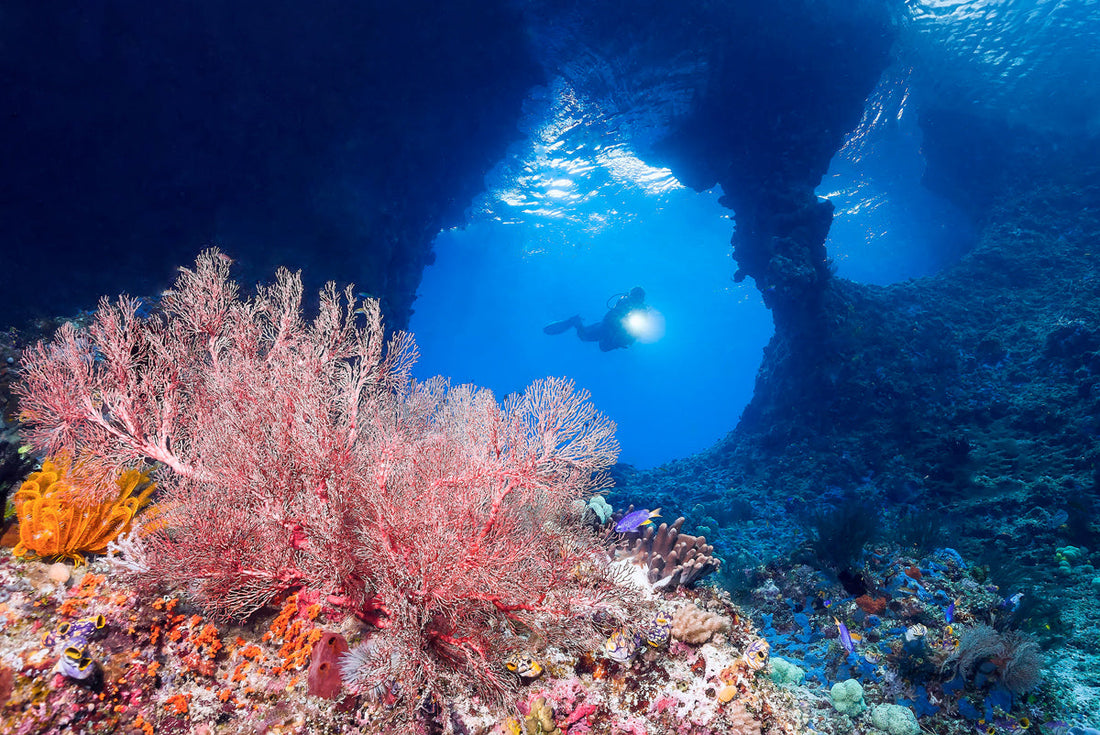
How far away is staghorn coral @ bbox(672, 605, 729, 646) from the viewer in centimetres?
336

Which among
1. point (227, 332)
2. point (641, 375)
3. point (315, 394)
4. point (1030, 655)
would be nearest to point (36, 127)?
point (227, 332)

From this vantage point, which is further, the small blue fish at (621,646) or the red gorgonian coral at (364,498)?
the small blue fish at (621,646)

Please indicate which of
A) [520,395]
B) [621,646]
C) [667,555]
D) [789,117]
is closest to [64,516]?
[520,395]

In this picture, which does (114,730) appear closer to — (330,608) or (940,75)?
(330,608)

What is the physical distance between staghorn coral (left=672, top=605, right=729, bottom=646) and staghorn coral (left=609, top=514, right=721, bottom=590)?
0.51 m

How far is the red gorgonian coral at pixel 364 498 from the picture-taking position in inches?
101

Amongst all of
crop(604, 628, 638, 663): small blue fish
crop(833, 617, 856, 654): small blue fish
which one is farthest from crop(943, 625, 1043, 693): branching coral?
→ crop(604, 628, 638, 663): small blue fish

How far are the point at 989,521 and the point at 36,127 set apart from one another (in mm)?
22774

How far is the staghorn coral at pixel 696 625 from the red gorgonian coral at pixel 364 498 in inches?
27.9

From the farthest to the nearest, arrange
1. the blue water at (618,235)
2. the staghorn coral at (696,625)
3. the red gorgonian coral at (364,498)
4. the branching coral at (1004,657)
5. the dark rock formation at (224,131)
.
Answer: the blue water at (618,235) < the dark rock formation at (224,131) < the branching coral at (1004,657) < the staghorn coral at (696,625) < the red gorgonian coral at (364,498)

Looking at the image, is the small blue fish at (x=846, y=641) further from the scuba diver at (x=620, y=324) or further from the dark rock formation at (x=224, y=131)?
the scuba diver at (x=620, y=324)

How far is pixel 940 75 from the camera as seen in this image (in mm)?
18781

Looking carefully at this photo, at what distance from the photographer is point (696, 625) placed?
3.37m

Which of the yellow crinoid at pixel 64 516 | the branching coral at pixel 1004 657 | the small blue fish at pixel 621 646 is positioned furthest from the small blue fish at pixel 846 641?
the yellow crinoid at pixel 64 516
